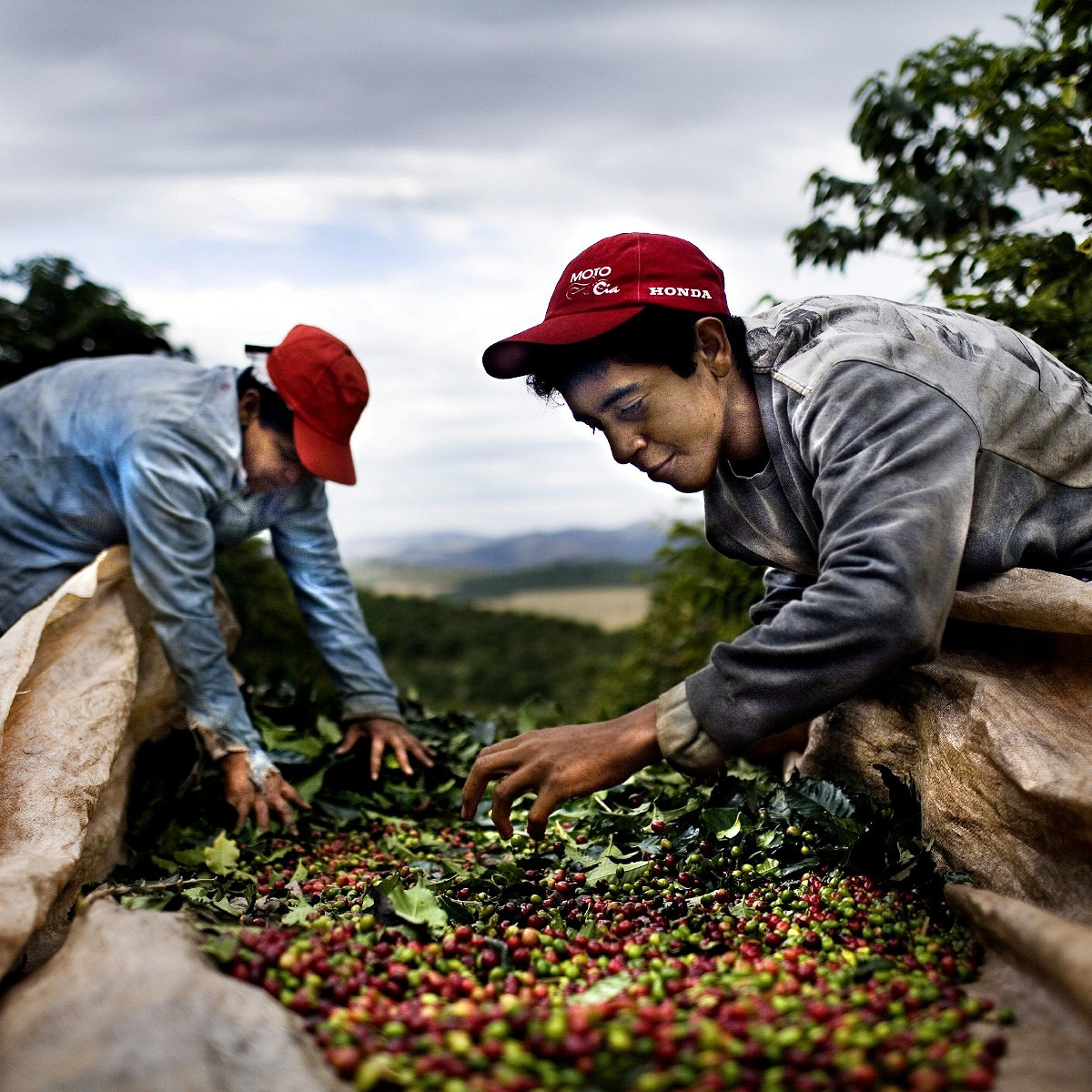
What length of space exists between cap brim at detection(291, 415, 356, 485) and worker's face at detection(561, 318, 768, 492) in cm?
164

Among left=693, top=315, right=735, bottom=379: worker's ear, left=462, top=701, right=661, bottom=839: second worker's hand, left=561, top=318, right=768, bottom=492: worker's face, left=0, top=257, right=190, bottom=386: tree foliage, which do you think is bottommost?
left=462, top=701, right=661, bottom=839: second worker's hand

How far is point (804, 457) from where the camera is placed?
258 centimetres

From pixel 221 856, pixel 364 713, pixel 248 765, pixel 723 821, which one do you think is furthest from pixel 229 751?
pixel 723 821

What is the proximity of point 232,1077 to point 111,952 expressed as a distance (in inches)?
18.5

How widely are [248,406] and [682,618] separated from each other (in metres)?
4.63

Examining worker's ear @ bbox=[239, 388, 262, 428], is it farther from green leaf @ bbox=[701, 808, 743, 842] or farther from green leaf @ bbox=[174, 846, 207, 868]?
green leaf @ bbox=[701, 808, 743, 842]

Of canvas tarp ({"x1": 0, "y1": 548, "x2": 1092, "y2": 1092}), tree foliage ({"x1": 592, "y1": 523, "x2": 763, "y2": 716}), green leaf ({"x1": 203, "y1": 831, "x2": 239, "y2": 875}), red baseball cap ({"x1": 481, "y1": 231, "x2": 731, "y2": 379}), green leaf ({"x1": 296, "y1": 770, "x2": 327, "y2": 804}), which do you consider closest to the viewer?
canvas tarp ({"x1": 0, "y1": 548, "x2": 1092, "y2": 1092})

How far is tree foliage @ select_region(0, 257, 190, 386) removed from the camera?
734 centimetres

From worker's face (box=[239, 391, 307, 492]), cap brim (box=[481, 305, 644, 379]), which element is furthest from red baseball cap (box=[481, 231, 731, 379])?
worker's face (box=[239, 391, 307, 492])

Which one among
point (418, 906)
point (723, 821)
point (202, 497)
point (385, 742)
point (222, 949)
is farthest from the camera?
point (385, 742)

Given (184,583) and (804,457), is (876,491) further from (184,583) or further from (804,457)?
(184,583)

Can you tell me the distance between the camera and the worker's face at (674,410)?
2.65 meters

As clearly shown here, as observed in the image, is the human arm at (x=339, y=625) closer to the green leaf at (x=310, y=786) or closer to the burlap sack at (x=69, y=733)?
the green leaf at (x=310, y=786)

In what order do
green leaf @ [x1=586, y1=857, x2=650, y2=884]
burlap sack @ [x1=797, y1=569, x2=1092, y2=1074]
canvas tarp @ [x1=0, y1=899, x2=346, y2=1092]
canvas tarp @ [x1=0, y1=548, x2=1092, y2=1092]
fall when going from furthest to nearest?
green leaf @ [x1=586, y1=857, x2=650, y2=884] < burlap sack @ [x1=797, y1=569, x2=1092, y2=1074] < canvas tarp @ [x1=0, y1=548, x2=1092, y2=1092] < canvas tarp @ [x1=0, y1=899, x2=346, y2=1092]
